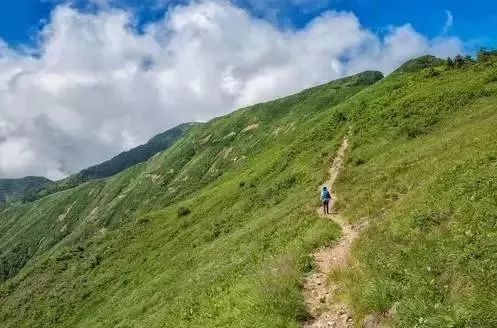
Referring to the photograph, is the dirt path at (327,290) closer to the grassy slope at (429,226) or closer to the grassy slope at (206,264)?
the grassy slope at (206,264)

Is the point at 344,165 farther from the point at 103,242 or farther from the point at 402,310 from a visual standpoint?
the point at 103,242

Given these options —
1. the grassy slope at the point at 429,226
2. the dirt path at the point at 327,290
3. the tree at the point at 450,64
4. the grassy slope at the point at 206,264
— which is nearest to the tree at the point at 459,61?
the tree at the point at 450,64

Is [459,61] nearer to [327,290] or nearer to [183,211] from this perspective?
[183,211]

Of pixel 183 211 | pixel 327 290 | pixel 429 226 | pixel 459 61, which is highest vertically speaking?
pixel 459 61

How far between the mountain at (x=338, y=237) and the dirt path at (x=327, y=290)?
15.4 inches

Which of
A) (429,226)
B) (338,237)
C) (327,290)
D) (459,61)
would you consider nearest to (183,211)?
(459,61)

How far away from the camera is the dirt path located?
57.8 ft

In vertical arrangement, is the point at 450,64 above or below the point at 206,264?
above

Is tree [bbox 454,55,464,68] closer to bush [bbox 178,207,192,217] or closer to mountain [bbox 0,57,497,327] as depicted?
mountain [bbox 0,57,497,327]

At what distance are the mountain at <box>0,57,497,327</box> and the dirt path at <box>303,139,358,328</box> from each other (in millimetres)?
390

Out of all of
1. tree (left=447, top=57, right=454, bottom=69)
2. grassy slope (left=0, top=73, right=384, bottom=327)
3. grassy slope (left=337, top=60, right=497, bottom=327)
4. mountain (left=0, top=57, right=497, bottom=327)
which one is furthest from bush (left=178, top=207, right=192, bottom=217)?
tree (left=447, top=57, right=454, bottom=69)

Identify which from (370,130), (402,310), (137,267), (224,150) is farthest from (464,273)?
(224,150)

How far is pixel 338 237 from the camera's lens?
91.4 ft

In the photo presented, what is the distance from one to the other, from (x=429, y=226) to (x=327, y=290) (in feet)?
15.3
